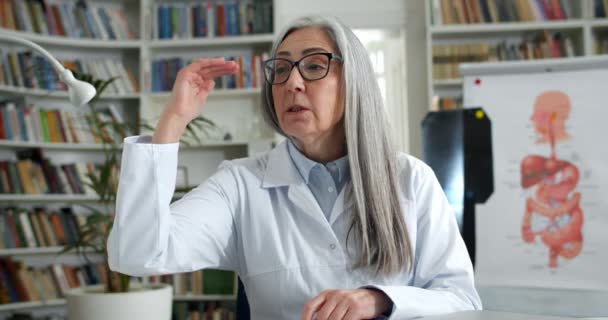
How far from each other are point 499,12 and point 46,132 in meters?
3.15

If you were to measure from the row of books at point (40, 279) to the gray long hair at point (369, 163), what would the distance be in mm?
2643

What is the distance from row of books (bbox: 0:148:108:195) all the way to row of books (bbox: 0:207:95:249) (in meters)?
0.15

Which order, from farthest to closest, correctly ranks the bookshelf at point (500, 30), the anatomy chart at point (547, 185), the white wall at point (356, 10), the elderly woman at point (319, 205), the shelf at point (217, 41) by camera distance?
the white wall at point (356, 10), the shelf at point (217, 41), the bookshelf at point (500, 30), the anatomy chart at point (547, 185), the elderly woman at point (319, 205)

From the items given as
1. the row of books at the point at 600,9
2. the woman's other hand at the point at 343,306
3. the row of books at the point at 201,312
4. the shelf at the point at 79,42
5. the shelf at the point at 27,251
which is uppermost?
the row of books at the point at 600,9

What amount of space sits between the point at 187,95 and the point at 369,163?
1.37 feet

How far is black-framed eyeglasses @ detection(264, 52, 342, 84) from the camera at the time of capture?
4.11ft

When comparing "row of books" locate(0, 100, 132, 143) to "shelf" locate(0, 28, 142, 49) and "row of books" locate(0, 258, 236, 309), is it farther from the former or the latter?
"row of books" locate(0, 258, 236, 309)

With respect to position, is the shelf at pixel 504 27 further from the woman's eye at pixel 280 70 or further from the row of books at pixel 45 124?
the woman's eye at pixel 280 70

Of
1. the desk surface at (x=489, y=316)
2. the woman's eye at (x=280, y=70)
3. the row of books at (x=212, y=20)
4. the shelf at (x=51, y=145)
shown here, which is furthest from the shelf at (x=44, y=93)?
the desk surface at (x=489, y=316)

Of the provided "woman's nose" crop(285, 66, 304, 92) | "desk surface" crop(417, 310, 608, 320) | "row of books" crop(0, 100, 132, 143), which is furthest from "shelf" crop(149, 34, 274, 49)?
"desk surface" crop(417, 310, 608, 320)

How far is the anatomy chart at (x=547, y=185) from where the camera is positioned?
2.23 meters

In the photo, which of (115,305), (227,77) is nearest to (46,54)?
(115,305)

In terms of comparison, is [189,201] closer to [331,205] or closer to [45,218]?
[331,205]

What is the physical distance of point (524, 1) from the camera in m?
3.81
